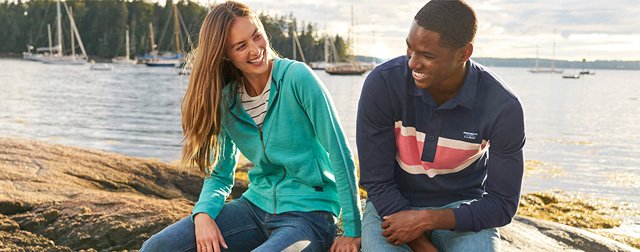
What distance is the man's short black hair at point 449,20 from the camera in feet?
8.05

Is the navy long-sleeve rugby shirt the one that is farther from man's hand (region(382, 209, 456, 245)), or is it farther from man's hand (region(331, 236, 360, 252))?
man's hand (region(331, 236, 360, 252))

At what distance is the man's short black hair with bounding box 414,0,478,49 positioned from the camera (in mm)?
2455

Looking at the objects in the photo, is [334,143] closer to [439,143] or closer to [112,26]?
[439,143]

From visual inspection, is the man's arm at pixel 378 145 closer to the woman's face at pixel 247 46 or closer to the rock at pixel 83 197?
the woman's face at pixel 247 46

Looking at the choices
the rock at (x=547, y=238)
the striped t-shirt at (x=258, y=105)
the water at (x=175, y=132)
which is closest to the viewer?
the striped t-shirt at (x=258, y=105)

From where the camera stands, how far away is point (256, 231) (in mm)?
3010

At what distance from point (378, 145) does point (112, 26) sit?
9032 cm

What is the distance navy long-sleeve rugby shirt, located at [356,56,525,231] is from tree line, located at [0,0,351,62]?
82043 mm

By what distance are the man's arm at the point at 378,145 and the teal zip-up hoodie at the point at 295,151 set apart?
0.13 m

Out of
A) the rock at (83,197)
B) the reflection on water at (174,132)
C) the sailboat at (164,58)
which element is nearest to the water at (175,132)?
the reflection on water at (174,132)

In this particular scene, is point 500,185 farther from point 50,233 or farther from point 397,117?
point 50,233

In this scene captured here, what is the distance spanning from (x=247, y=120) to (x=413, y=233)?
0.97 metres

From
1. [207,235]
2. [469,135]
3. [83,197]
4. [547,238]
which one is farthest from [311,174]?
[83,197]

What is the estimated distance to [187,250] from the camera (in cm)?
288
